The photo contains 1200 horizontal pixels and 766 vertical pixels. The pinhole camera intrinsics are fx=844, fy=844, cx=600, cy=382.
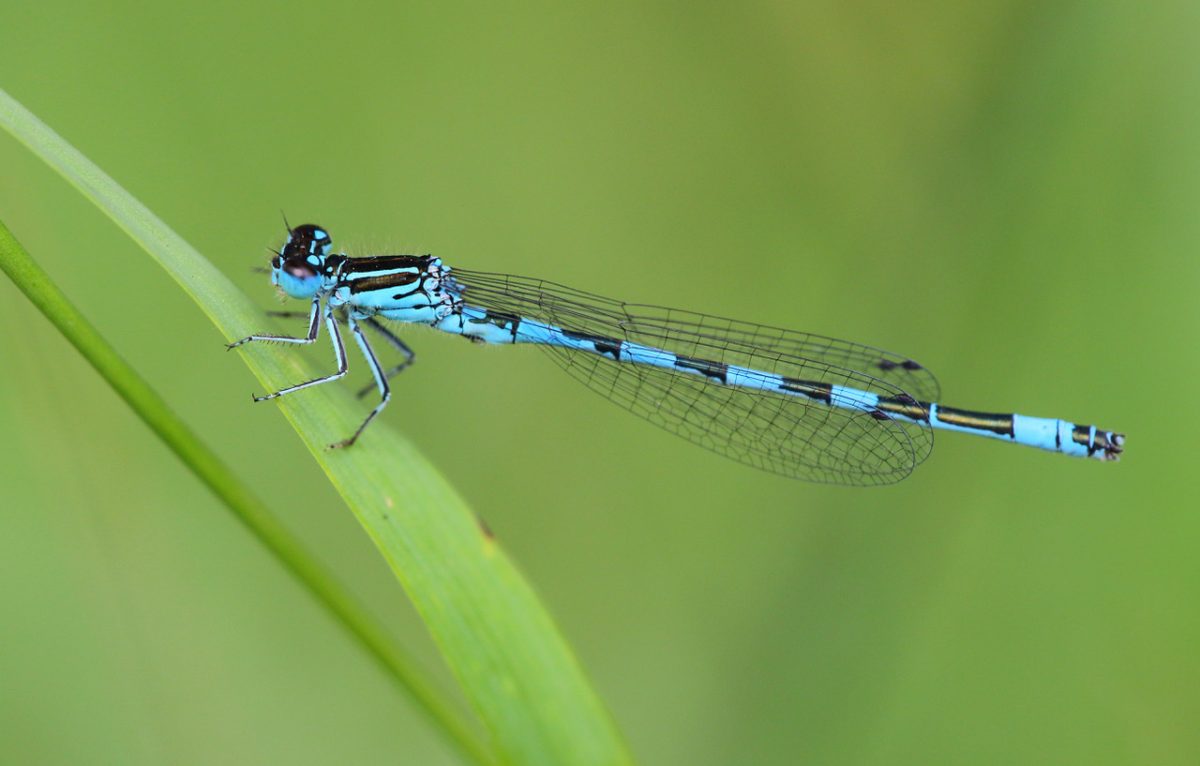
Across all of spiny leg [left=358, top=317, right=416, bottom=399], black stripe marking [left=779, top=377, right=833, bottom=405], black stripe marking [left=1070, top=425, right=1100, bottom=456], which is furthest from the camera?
black stripe marking [left=779, top=377, right=833, bottom=405]

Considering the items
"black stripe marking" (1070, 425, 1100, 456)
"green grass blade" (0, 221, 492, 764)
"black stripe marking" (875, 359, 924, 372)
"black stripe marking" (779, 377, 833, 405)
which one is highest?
"black stripe marking" (875, 359, 924, 372)

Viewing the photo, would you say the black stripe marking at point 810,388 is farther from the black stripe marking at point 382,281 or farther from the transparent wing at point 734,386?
the black stripe marking at point 382,281

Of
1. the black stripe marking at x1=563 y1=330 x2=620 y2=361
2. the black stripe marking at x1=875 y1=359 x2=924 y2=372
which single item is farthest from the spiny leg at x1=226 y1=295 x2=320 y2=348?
the black stripe marking at x1=875 y1=359 x2=924 y2=372

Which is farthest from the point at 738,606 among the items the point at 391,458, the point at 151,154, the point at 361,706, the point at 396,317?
the point at 151,154

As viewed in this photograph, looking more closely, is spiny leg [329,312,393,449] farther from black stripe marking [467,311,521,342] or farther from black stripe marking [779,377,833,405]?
black stripe marking [779,377,833,405]

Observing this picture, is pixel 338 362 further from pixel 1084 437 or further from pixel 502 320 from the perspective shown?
pixel 1084 437

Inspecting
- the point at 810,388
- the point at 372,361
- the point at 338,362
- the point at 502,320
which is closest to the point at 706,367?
the point at 810,388

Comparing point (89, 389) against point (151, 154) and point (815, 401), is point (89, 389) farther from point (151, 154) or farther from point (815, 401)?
→ point (815, 401)

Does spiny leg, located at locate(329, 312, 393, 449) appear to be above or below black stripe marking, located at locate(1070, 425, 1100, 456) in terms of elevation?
below

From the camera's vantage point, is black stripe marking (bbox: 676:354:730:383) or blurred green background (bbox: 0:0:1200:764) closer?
blurred green background (bbox: 0:0:1200:764)

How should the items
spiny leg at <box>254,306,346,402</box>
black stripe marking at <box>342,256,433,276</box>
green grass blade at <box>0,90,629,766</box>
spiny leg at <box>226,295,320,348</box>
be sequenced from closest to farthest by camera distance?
1. green grass blade at <box>0,90,629,766</box>
2. spiny leg at <box>254,306,346,402</box>
3. spiny leg at <box>226,295,320,348</box>
4. black stripe marking at <box>342,256,433,276</box>
